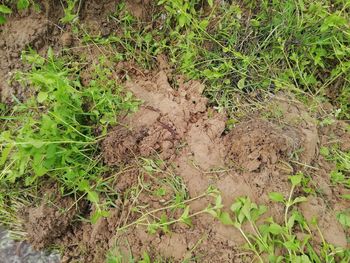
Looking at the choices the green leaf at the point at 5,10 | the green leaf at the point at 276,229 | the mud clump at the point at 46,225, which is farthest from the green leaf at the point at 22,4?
the green leaf at the point at 276,229

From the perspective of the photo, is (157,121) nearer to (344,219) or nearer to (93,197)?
(93,197)

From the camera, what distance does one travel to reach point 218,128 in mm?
2184

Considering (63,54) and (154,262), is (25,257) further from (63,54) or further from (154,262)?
(63,54)

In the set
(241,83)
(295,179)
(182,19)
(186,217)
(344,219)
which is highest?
(182,19)

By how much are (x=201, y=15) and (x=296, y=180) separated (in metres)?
1.24

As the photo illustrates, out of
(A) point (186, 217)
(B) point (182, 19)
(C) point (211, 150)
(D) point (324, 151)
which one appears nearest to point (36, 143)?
(A) point (186, 217)

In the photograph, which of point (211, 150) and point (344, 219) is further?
point (211, 150)

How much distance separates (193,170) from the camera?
2100mm

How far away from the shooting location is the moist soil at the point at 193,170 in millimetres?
1960

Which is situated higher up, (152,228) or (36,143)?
(36,143)

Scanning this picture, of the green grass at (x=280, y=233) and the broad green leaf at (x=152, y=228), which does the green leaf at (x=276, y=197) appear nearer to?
the green grass at (x=280, y=233)

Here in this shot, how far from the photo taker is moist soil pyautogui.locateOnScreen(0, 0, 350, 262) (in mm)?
1960

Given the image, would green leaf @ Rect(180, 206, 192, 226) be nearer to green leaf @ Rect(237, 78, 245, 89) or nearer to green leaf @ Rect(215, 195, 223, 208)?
green leaf @ Rect(215, 195, 223, 208)

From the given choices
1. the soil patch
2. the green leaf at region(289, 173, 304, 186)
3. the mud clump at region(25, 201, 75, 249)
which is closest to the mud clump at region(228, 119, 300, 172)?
the soil patch
